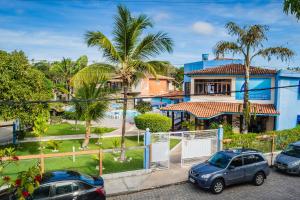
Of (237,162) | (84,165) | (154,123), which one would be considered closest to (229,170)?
(237,162)

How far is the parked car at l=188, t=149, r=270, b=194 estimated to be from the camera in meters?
12.0

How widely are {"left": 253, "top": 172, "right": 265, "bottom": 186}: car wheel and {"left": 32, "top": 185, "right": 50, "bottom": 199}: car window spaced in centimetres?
930

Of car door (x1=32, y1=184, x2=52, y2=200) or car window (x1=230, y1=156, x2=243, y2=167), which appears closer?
car door (x1=32, y1=184, x2=52, y2=200)

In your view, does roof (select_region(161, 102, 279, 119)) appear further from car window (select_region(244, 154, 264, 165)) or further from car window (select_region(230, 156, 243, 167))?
car window (select_region(230, 156, 243, 167))

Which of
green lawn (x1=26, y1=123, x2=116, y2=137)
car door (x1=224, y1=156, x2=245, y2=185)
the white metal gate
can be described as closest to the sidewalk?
the white metal gate

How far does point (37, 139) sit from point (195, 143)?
14.5m

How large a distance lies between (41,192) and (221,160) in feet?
26.1

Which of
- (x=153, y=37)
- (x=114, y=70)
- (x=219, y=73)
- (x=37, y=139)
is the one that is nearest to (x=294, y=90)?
(x=219, y=73)

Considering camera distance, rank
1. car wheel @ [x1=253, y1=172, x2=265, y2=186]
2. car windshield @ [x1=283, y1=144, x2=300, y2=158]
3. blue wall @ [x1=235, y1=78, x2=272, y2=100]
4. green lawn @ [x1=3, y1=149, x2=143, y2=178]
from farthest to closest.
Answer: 1. blue wall @ [x1=235, y1=78, x2=272, y2=100]
2. car windshield @ [x1=283, y1=144, x2=300, y2=158]
3. green lawn @ [x1=3, y1=149, x2=143, y2=178]
4. car wheel @ [x1=253, y1=172, x2=265, y2=186]

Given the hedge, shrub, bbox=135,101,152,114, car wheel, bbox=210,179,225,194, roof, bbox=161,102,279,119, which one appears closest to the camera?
car wheel, bbox=210,179,225,194

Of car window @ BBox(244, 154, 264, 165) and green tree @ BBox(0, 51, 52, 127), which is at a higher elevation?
green tree @ BBox(0, 51, 52, 127)

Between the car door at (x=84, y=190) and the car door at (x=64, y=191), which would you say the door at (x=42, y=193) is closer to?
the car door at (x=64, y=191)

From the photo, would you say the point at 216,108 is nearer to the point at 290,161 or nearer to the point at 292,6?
the point at 290,161

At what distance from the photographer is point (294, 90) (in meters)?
24.8
